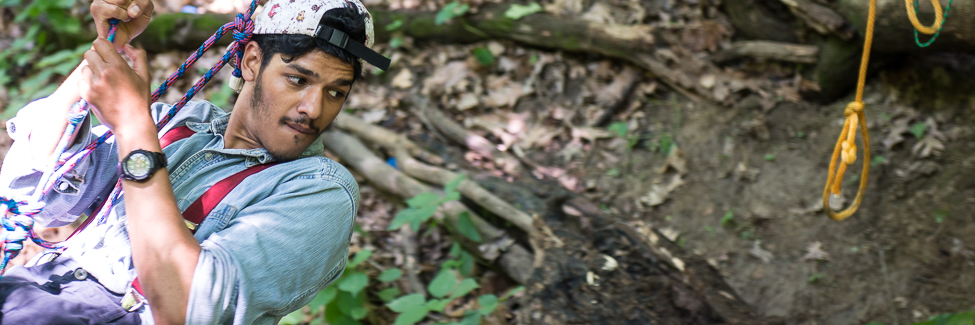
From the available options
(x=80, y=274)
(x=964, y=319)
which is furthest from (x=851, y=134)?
(x=80, y=274)

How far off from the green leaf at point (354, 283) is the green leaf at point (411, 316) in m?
0.33

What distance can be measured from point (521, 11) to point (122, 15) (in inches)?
138

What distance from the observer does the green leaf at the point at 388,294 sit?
10.7 feet

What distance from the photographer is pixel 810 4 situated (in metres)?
4.00

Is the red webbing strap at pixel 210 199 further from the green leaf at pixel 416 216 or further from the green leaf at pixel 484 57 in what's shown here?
the green leaf at pixel 484 57

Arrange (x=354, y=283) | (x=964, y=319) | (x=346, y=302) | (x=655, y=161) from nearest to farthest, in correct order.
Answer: (x=964, y=319) < (x=354, y=283) < (x=346, y=302) < (x=655, y=161)

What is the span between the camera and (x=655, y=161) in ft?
13.6

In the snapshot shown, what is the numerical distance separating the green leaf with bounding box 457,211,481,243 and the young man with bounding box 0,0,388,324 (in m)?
1.59

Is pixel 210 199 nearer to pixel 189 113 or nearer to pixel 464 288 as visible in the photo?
pixel 189 113

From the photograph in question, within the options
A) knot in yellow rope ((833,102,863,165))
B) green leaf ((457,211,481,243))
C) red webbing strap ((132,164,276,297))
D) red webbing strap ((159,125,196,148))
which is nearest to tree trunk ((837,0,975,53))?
knot in yellow rope ((833,102,863,165))

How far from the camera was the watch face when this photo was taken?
1290 mm

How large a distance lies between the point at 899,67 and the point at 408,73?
11.5ft

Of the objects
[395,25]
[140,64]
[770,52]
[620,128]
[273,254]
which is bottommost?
[620,128]

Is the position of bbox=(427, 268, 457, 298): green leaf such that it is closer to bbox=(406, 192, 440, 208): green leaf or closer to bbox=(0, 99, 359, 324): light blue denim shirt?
bbox=(406, 192, 440, 208): green leaf
